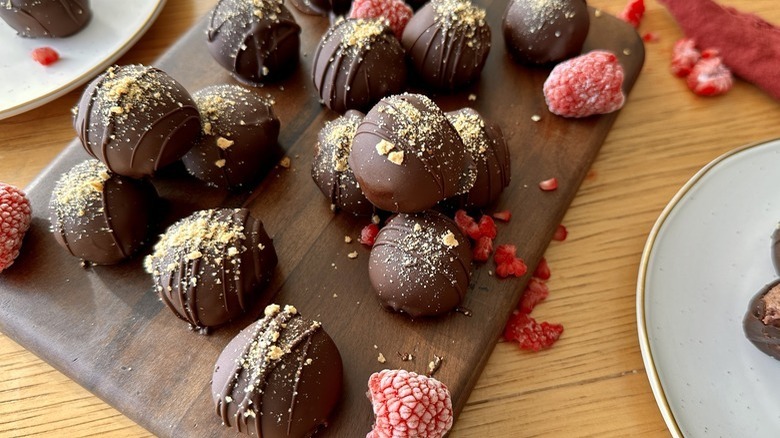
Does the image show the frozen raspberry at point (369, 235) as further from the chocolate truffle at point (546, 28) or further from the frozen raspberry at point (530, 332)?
the chocolate truffle at point (546, 28)

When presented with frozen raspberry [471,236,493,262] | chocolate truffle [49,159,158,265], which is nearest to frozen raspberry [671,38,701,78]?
frozen raspberry [471,236,493,262]

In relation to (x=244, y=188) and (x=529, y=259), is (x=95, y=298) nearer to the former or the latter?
(x=244, y=188)

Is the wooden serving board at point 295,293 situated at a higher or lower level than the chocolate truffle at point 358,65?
lower

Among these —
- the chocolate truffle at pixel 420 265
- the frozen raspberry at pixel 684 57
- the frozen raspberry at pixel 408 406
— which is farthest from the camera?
the frozen raspberry at pixel 684 57

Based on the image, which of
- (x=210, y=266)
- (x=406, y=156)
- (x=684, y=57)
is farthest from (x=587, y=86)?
(x=210, y=266)

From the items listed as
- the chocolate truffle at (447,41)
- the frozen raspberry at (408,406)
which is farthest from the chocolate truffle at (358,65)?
the frozen raspberry at (408,406)

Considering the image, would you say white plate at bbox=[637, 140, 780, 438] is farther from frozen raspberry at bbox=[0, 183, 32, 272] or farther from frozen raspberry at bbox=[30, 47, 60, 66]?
frozen raspberry at bbox=[30, 47, 60, 66]
